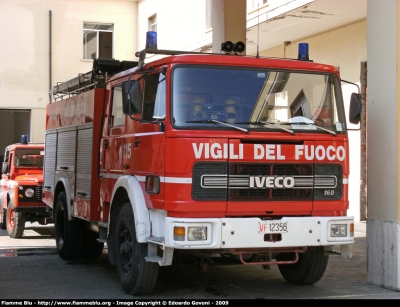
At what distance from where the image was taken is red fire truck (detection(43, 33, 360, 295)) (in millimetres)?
7352

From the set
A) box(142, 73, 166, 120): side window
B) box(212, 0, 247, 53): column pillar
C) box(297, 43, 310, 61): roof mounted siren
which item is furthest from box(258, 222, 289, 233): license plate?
box(212, 0, 247, 53): column pillar

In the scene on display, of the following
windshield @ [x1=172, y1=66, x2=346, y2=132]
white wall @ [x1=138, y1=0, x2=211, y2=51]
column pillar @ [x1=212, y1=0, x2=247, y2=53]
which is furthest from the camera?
white wall @ [x1=138, y1=0, x2=211, y2=51]

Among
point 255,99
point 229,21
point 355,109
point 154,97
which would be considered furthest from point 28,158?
point 355,109

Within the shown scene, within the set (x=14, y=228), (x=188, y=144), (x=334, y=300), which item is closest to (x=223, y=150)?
(x=188, y=144)

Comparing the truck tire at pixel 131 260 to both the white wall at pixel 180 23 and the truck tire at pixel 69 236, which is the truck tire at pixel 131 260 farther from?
the white wall at pixel 180 23

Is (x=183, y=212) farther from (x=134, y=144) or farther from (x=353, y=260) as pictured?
(x=353, y=260)

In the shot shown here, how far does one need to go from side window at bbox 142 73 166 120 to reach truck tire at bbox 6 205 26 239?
675 cm

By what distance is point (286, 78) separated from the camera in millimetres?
8047

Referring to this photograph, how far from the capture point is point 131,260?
8.02 m

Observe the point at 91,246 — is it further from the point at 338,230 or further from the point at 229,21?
the point at 229,21

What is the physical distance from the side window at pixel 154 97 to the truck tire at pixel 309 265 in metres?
2.27

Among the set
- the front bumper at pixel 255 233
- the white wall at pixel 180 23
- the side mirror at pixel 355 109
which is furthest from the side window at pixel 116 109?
the white wall at pixel 180 23

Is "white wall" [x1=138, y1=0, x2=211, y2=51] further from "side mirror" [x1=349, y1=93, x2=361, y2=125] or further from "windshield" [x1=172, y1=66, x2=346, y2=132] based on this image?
"windshield" [x1=172, y1=66, x2=346, y2=132]

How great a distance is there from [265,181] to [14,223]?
7.81 metres
